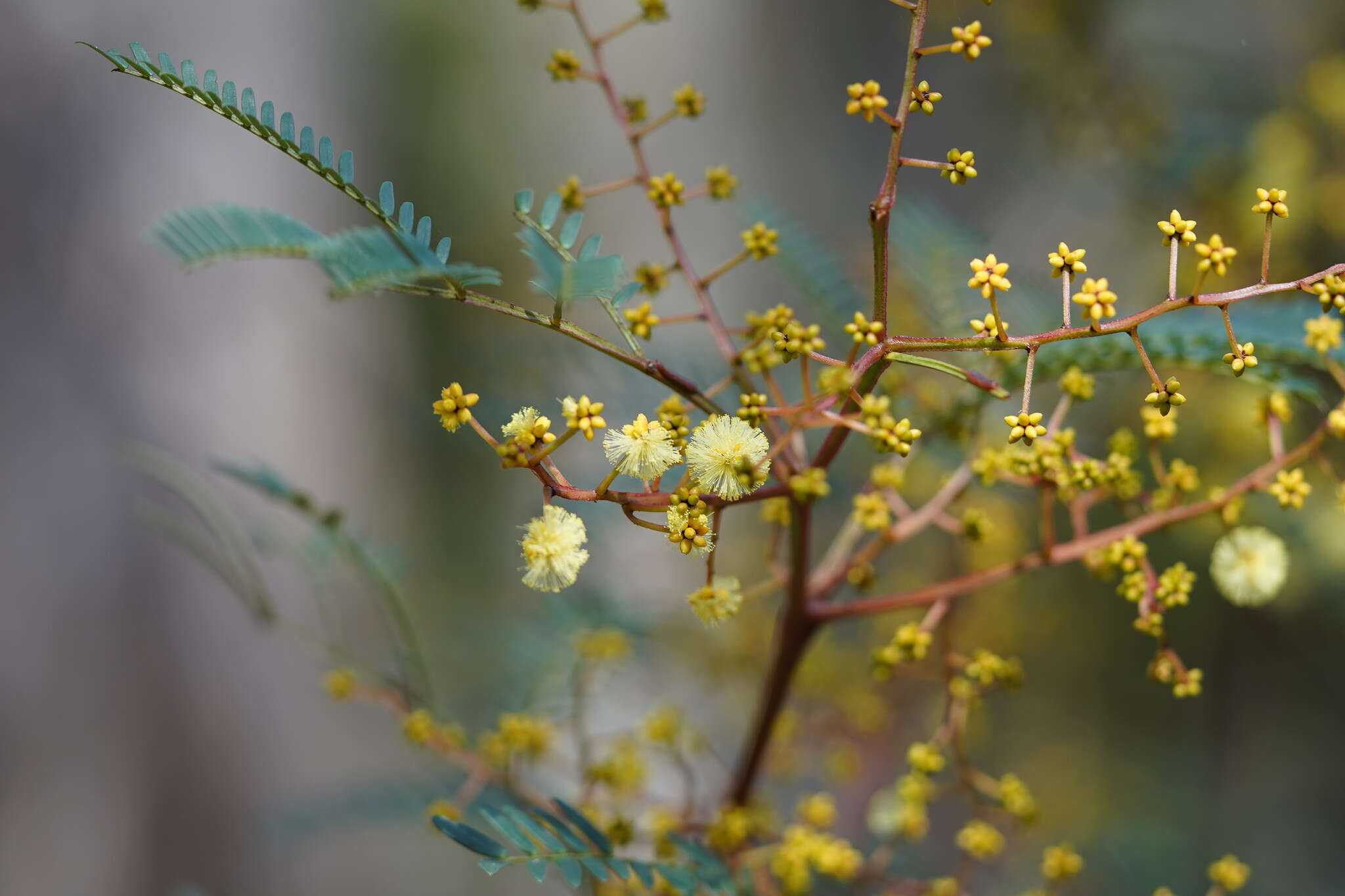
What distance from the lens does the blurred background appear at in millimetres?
702

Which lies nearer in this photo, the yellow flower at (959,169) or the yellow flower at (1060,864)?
the yellow flower at (959,169)

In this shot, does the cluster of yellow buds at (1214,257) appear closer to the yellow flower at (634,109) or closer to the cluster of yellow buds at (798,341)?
the cluster of yellow buds at (798,341)

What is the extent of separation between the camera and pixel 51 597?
872mm

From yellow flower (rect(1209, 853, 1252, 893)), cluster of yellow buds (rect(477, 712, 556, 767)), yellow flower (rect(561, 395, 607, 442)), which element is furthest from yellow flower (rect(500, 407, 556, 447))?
yellow flower (rect(1209, 853, 1252, 893))

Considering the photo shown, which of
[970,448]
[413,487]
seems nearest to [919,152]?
[970,448]

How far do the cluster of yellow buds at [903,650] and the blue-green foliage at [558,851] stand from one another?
0.11 m

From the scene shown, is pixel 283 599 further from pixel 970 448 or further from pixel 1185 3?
pixel 1185 3

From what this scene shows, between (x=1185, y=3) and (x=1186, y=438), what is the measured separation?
0.39 m

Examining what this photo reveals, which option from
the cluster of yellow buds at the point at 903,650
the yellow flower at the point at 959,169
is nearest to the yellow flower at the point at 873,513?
the cluster of yellow buds at the point at 903,650

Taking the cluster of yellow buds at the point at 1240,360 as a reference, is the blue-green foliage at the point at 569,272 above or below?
below

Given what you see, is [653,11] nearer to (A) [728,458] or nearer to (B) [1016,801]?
(A) [728,458]

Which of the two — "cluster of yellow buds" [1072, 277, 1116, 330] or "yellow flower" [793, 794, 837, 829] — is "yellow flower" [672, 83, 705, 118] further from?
"yellow flower" [793, 794, 837, 829]

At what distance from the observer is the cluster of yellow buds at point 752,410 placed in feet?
0.89

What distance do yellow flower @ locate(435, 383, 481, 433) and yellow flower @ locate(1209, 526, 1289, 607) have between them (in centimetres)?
31
